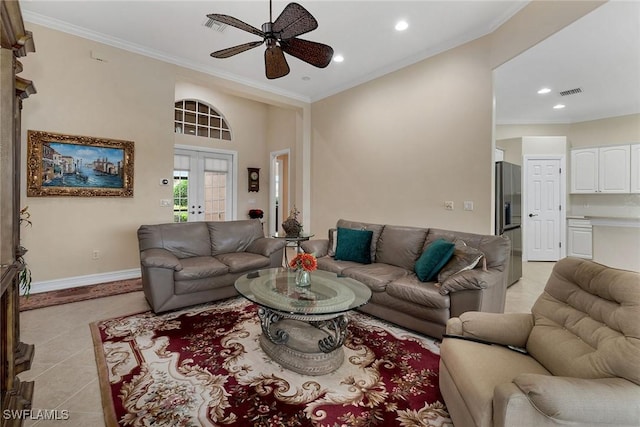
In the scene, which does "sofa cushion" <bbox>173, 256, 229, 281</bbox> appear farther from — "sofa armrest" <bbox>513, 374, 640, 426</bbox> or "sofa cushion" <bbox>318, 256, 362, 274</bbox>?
"sofa armrest" <bbox>513, 374, 640, 426</bbox>

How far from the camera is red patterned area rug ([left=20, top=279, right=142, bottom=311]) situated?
3268mm

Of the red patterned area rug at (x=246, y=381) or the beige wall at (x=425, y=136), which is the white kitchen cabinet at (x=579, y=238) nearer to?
the beige wall at (x=425, y=136)

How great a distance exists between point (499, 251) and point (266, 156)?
607 cm

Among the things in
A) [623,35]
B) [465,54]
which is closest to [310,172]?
[465,54]

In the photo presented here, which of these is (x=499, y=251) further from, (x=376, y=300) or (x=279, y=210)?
(x=279, y=210)

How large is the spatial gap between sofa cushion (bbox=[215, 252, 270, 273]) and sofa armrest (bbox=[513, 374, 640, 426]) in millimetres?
2981

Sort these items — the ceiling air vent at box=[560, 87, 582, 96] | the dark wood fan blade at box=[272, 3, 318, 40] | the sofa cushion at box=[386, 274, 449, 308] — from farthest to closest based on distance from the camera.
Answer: the ceiling air vent at box=[560, 87, 582, 96] → the sofa cushion at box=[386, 274, 449, 308] → the dark wood fan blade at box=[272, 3, 318, 40]

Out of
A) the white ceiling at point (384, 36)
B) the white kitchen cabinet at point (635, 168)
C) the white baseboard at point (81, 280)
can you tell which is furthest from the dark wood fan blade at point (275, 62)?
the white kitchen cabinet at point (635, 168)

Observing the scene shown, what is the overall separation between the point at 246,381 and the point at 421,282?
1.78m

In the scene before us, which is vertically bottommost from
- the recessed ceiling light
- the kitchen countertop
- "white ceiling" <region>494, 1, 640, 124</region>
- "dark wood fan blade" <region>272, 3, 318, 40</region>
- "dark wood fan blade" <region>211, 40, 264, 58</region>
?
the kitchen countertop

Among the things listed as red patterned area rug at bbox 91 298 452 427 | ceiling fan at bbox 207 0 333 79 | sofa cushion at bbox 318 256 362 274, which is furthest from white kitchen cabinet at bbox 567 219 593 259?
ceiling fan at bbox 207 0 333 79

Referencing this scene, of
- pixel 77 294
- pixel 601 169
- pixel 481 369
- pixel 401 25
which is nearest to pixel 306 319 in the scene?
pixel 481 369

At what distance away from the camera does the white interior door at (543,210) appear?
5.86 metres

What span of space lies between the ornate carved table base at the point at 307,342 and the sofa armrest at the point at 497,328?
79 centimetres
